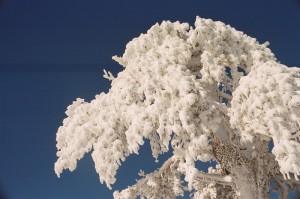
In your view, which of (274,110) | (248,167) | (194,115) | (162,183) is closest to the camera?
(274,110)

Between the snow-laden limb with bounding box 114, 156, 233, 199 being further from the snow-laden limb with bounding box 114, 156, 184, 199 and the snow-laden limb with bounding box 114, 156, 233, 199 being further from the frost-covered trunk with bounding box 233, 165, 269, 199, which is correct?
the frost-covered trunk with bounding box 233, 165, 269, 199

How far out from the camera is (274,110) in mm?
13094

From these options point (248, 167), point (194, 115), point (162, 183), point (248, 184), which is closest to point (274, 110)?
point (194, 115)

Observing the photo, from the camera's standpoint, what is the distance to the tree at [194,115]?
13.7 m

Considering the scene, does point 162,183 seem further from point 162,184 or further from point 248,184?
point 248,184

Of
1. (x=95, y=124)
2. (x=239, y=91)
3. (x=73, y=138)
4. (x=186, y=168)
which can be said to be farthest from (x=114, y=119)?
(x=239, y=91)

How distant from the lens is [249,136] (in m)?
14.9

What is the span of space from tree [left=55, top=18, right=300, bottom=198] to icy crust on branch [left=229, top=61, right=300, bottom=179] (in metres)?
0.03

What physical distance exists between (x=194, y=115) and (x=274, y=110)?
111 inches

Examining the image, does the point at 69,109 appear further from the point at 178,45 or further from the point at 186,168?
the point at 186,168

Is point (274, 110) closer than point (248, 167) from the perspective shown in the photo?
Yes

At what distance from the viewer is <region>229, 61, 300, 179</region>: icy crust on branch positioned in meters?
12.7

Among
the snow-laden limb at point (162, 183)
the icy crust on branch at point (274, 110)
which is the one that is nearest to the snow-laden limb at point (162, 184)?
the snow-laden limb at point (162, 183)

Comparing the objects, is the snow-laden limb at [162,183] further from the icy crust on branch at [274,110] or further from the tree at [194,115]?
the icy crust on branch at [274,110]
